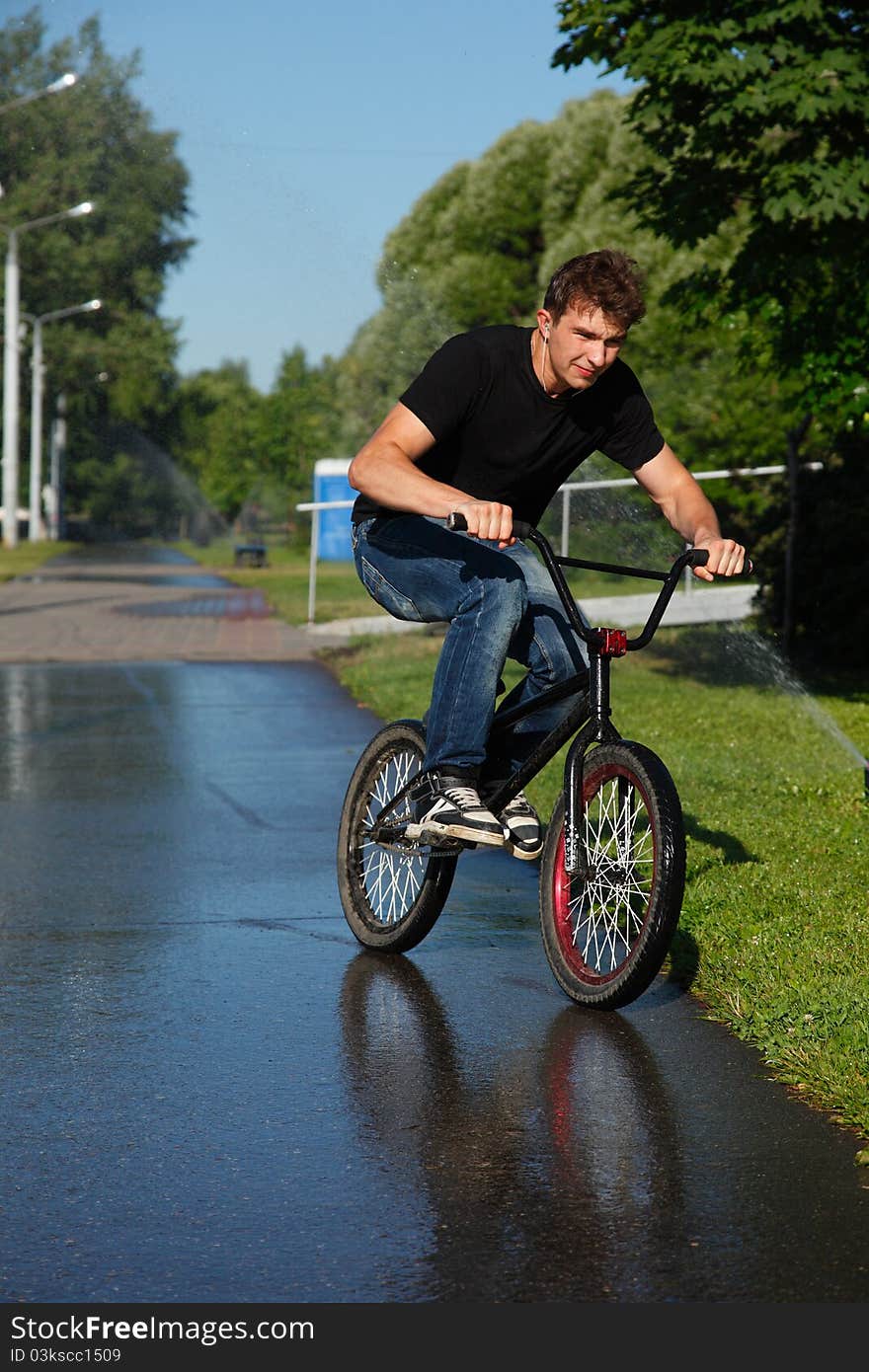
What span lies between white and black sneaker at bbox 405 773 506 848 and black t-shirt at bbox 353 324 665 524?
820 mm

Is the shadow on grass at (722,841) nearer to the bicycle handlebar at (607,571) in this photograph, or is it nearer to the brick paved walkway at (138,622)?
the bicycle handlebar at (607,571)

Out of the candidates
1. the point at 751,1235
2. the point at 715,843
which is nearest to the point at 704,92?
the point at 715,843

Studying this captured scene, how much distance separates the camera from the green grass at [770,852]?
4.68 m

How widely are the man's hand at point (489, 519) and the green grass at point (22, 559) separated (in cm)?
2976

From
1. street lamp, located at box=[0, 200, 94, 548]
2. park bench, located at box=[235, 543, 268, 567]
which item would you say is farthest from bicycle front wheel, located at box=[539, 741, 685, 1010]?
street lamp, located at box=[0, 200, 94, 548]

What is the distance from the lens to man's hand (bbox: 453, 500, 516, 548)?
14.8 ft

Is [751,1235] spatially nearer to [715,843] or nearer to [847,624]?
[715,843]

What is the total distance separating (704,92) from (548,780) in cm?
520

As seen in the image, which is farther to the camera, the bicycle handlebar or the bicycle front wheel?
the bicycle handlebar

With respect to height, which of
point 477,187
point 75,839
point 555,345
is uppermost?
point 477,187

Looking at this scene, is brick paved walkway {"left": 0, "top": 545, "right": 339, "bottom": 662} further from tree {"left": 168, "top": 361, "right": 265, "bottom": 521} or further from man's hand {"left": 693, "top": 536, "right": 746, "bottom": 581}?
tree {"left": 168, "top": 361, "right": 265, "bottom": 521}

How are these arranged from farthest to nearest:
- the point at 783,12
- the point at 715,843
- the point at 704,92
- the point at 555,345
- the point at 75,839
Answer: the point at 704,92 < the point at 783,12 < the point at 75,839 < the point at 715,843 < the point at 555,345

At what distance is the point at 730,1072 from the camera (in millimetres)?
4527

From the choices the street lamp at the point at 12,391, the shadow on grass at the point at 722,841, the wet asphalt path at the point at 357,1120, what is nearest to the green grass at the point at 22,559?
the street lamp at the point at 12,391
